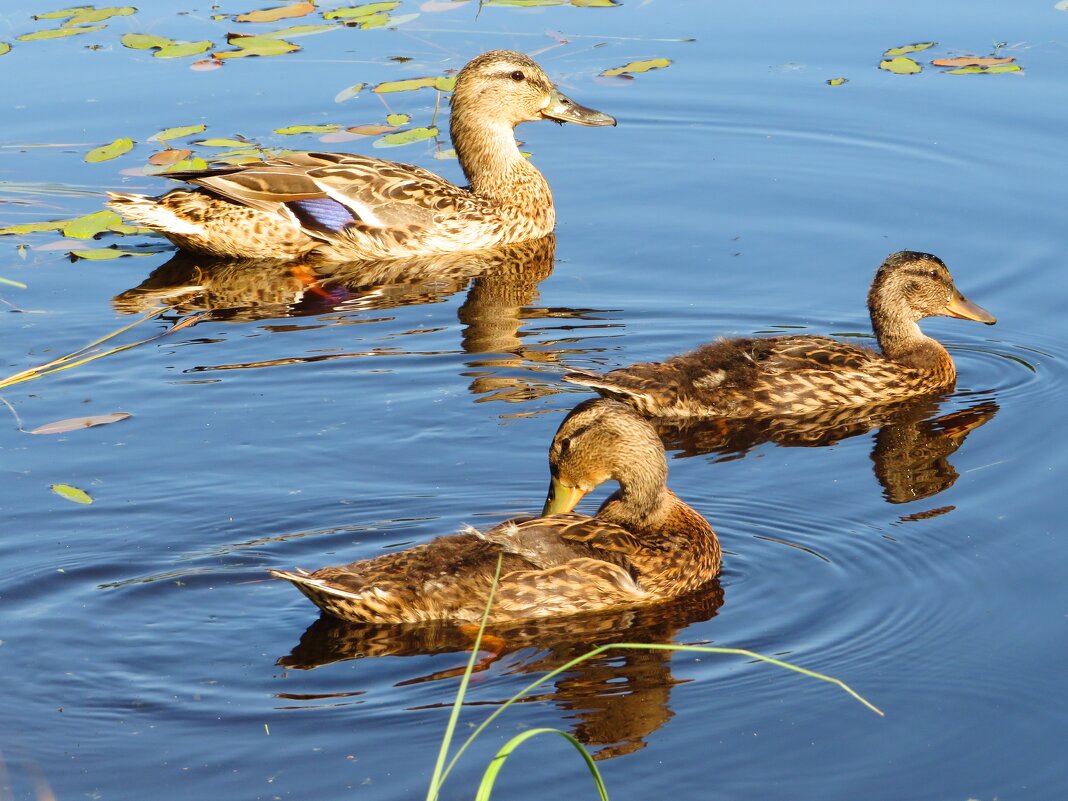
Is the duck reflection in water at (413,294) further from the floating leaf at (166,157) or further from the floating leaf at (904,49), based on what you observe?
the floating leaf at (904,49)

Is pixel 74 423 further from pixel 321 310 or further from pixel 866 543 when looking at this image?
pixel 866 543

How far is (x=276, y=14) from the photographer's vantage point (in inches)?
560

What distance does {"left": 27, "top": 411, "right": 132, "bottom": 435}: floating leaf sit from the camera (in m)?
8.02

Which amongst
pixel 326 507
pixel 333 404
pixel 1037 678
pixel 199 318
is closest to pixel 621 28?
pixel 199 318

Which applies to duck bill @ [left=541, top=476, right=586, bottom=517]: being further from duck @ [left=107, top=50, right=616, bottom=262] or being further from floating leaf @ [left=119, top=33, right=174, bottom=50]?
floating leaf @ [left=119, top=33, right=174, bottom=50]

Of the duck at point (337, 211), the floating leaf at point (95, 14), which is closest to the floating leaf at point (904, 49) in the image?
the duck at point (337, 211)

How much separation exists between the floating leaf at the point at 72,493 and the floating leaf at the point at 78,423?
28.5 inches

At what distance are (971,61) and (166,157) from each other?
19.7 ft

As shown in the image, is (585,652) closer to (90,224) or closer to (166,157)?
(90,224)

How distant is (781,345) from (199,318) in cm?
337

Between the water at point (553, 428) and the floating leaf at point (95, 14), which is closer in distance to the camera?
the water at point (553, 428)

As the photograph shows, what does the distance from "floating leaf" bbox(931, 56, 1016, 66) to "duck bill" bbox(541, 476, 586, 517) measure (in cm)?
720

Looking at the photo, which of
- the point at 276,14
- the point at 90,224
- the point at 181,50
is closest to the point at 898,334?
the point at 90,224

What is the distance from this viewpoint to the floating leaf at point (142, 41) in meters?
13.6
